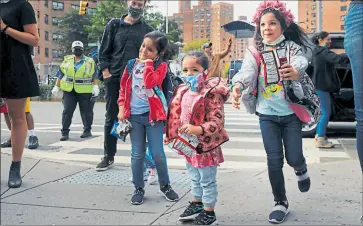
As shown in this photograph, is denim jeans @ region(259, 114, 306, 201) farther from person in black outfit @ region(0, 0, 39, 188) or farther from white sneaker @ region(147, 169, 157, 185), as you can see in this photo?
person in black outfit @ region(0, 0, 39, 188)

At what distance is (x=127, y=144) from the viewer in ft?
25.7

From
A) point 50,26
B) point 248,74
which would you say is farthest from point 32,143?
point 50,26

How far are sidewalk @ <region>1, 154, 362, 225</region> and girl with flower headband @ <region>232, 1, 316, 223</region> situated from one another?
1.15ft

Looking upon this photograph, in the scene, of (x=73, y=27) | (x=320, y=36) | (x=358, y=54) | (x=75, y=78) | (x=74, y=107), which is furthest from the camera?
(x=73, y=27)

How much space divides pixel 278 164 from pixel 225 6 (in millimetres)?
3145

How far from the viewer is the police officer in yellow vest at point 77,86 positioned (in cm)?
873

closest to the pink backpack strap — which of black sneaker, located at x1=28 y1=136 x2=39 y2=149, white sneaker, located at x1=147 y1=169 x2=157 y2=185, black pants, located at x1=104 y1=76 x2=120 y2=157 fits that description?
white sneaker, located at x1=147 y1=169 x2=157 y2=185

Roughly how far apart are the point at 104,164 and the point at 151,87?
173 cm

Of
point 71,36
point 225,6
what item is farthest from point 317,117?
point 71,36

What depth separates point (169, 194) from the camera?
411cm

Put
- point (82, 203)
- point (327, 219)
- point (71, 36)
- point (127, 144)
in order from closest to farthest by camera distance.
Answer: point (327, 219)
point (82, 203)
point (127, 144)
point (71, 36)

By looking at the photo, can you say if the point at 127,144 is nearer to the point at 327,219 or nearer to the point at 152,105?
the point at 152,105

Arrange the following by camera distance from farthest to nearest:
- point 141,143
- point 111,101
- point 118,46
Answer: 1. point 111,101
2. point 118,46
3. point 141,143

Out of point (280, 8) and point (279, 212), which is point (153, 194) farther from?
point (280, 8)
